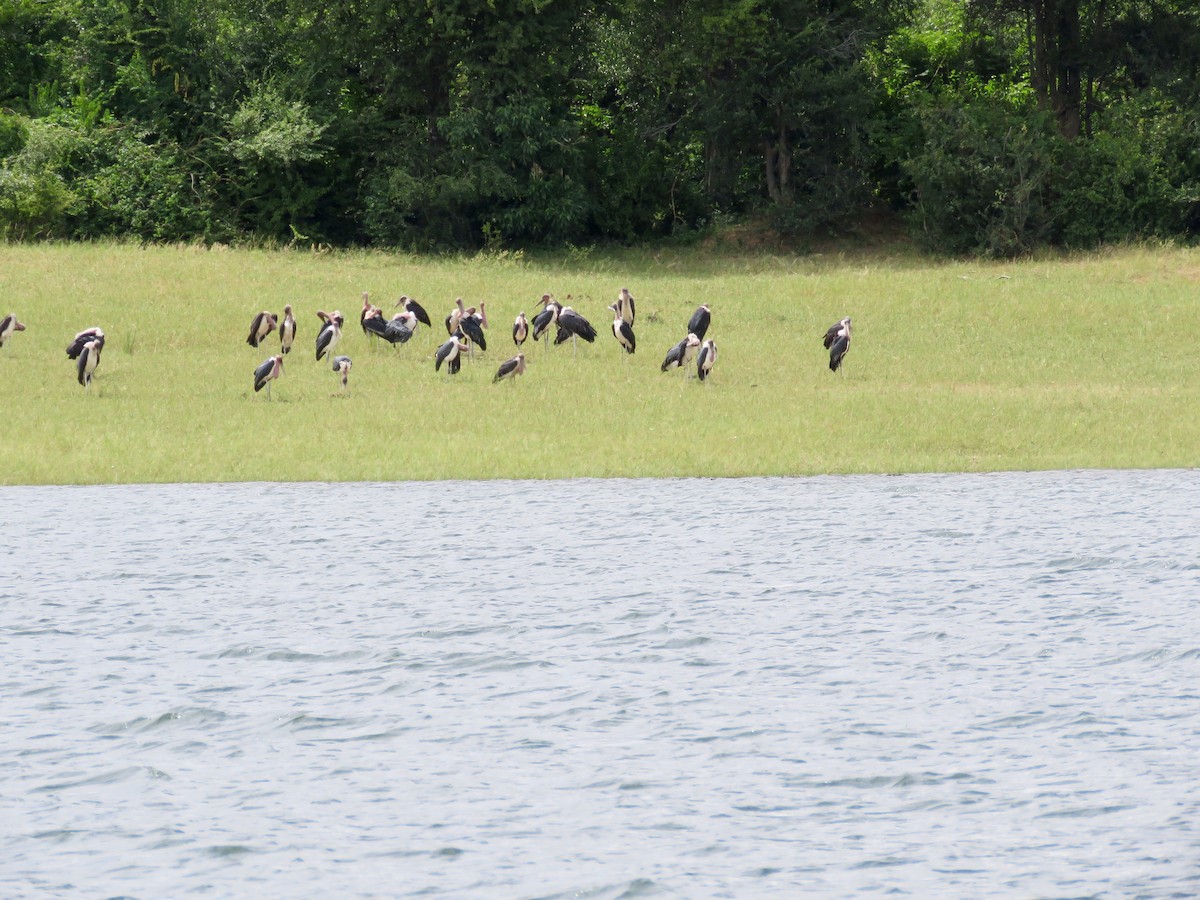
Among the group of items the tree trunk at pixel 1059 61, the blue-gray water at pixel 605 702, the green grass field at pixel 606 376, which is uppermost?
the tree trunk at pixel 1059 61

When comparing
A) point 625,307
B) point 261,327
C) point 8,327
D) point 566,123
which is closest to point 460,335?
point 261,327

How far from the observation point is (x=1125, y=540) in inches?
602

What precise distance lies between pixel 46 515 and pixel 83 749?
8.43 meters

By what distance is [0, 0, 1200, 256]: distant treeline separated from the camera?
4500 centimetres

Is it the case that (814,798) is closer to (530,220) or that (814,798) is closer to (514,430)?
(514,430)

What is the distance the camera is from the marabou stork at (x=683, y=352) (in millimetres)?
26922

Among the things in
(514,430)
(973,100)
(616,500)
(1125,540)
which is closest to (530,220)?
(973,100)

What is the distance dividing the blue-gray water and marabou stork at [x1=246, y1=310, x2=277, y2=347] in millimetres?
12112

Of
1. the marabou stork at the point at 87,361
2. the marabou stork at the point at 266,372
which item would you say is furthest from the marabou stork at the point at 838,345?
the marabou stork at the point at 87,361

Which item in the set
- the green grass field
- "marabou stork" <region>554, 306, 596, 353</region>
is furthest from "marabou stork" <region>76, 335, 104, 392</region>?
"marabou stork" <region>554, 306, 596, 353</region>

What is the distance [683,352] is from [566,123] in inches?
866

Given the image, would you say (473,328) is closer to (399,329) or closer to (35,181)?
(399,329)

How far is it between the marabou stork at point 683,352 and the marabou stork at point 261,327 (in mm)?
7199

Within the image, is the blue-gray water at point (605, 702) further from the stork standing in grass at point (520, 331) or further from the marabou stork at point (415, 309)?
the marabou stork at point (415, 309)
